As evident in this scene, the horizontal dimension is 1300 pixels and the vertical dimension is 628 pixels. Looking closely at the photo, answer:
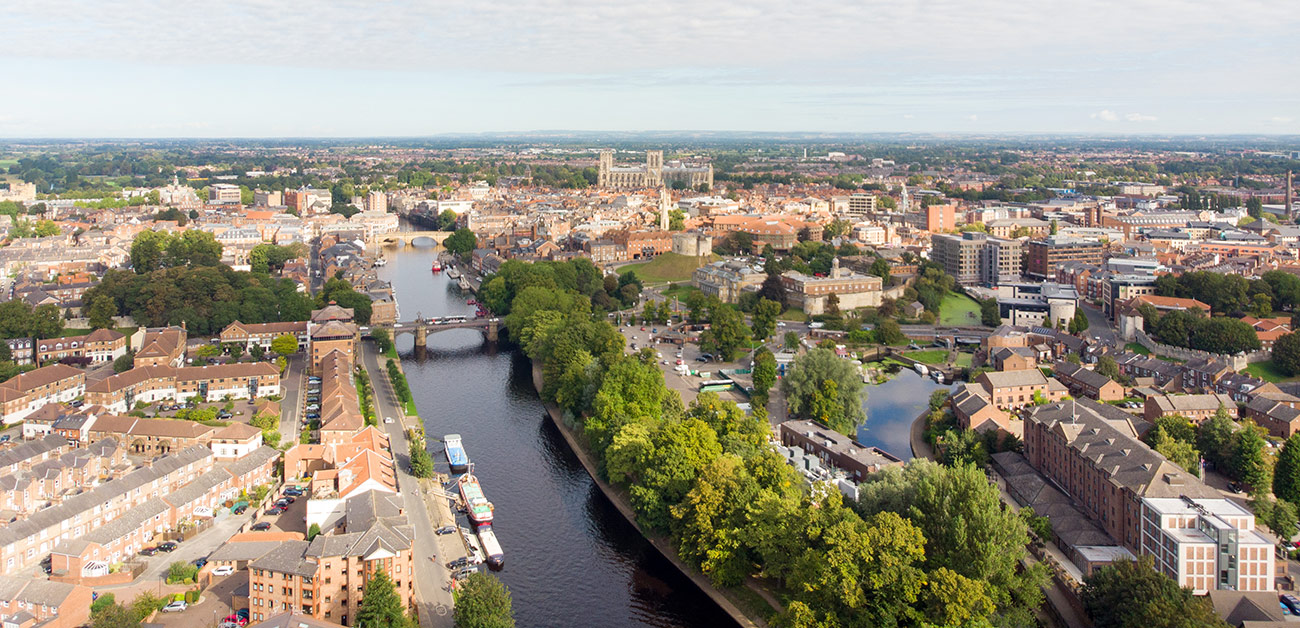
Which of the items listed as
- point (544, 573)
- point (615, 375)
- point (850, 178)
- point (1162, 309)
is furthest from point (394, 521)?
point (850, 178)

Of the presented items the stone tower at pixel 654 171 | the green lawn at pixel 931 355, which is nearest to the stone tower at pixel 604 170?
the stone tower at pixel 654 171

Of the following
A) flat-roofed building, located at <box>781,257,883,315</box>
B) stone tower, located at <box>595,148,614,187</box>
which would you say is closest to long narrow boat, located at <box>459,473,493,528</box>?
flat-roofed building, located at <box>781,257,883,315</box>

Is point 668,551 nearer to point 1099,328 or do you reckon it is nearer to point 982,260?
point 1099,328

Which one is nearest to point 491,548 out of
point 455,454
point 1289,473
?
point 455,454

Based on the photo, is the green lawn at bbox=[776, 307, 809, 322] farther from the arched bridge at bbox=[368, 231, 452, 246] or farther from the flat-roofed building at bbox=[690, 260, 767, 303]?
the arched bridge at bbox=[368, 231, 452, 246]

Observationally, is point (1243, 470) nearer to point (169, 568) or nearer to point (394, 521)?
point (394, 521)

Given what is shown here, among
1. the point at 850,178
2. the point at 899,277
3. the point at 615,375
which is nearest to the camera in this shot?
the point at 615,375
